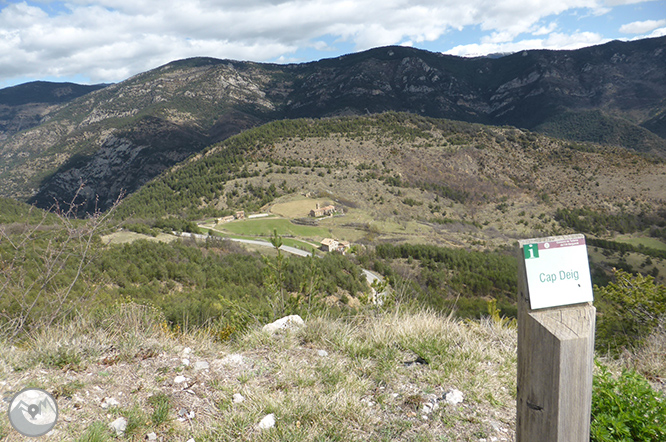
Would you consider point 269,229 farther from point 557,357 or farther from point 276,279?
point 557,357

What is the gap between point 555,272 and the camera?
1.39 metres

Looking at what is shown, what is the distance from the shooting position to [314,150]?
64.9m

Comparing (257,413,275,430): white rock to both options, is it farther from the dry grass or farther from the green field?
the green field

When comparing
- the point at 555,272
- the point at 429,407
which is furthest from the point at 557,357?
the point at 429,407

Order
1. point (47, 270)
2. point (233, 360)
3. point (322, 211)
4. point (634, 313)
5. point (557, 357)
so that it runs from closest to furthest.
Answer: point (557, 357) → point (233, 360) → point (47, 270) → point (634, 313) → point (322, 211)

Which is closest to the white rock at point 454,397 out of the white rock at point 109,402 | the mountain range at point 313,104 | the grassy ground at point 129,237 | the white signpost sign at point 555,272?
the white signpost sign at point 555,272

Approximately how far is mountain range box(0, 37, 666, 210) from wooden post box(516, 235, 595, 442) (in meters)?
108

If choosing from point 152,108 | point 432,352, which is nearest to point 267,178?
point 432,352

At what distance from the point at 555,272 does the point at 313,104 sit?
543 ft

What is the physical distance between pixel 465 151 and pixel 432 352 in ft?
229

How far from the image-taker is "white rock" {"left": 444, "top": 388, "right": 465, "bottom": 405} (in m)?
2.77

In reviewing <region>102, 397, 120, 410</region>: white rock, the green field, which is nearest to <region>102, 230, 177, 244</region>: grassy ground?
the green field

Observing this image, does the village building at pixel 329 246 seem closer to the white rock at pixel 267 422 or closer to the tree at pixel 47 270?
the tree at pixel 47 270

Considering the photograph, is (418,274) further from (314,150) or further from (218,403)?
(314,150)
